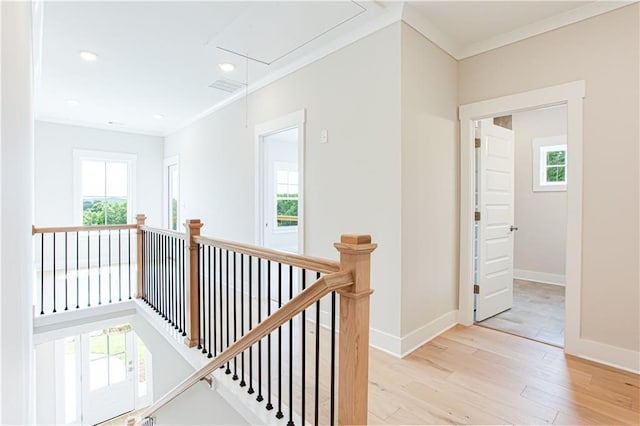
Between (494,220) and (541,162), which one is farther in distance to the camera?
(541,162)

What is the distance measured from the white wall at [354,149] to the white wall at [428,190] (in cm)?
9

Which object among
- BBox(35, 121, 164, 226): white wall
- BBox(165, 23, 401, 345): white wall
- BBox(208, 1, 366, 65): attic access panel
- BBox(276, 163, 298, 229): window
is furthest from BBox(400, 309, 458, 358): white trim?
BBox(35, 121, 164, 226): white wall

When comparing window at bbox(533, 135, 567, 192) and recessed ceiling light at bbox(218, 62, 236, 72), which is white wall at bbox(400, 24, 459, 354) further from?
window at bbox(533, 135, 567, 192)

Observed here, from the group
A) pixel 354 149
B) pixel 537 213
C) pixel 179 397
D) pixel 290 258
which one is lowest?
pixel 179 397

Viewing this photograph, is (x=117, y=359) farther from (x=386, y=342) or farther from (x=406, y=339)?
(x=406, y=339)

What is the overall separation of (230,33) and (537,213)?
5.03 metres

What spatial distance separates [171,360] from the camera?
10.0 feet

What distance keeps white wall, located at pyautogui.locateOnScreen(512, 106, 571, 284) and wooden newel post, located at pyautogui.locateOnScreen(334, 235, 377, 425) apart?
4878mm

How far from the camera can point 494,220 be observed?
3471mm

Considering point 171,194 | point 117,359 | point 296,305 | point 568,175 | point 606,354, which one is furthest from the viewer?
point 171,194

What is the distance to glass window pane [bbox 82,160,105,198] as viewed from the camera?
613 centimetres

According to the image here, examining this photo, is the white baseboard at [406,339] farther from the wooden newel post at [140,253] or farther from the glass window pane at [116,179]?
the glass window pane at [116,179]

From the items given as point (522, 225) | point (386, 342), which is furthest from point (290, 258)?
point (522, 225)

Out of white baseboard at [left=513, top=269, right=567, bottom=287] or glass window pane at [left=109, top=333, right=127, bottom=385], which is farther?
glass window pane at [left=109, top=333, right=127, bottom=385]
